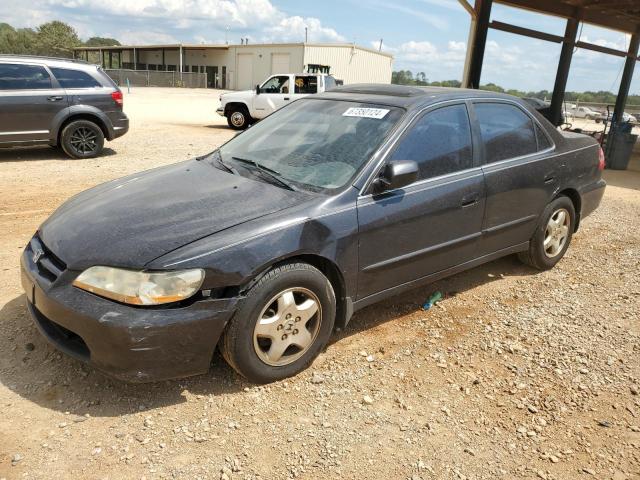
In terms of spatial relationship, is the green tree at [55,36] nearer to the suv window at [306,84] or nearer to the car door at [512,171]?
the suv window at [306,84]

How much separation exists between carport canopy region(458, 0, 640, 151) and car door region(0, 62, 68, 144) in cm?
837

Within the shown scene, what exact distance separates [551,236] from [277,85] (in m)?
12.5

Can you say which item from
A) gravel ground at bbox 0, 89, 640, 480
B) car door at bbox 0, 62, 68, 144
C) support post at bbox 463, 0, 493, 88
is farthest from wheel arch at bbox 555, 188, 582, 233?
car door at bbox 0, 62, 68, 144

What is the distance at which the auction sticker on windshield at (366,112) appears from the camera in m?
3.42

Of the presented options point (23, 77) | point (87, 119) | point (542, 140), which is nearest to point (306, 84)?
point (87, 119)

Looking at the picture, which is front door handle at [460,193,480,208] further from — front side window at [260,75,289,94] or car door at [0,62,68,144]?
front side window at [260,75,289,94]

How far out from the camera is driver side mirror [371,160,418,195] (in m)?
2.96

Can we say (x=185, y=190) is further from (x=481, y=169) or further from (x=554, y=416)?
(x=554, y=416)

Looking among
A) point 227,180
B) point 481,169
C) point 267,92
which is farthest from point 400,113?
point 267,92

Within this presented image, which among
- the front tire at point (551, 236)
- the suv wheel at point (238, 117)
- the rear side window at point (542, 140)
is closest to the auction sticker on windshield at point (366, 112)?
the rear side window at point (542, 140)

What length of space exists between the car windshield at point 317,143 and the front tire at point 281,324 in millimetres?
626

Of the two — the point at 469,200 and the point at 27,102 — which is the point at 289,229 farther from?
the point at 27,102

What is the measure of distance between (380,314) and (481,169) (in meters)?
1.31

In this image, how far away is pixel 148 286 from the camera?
2.41 m
